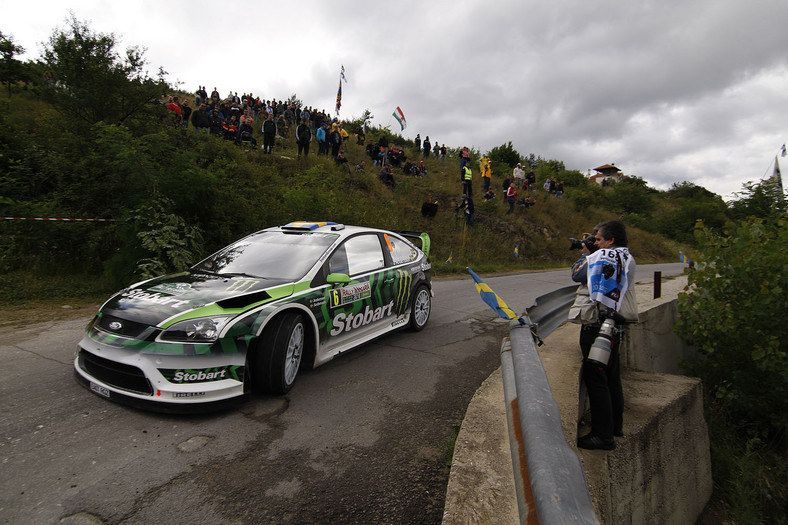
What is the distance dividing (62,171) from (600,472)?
10.5m

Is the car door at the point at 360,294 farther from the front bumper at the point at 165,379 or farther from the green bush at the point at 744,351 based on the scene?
the green bush at the point at 744,351

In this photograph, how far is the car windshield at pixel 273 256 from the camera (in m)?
4.53

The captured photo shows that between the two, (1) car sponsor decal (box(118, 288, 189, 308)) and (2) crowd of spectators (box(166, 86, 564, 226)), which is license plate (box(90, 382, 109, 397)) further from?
(2) crowd of spectators (box(166, 86, 564, 226))

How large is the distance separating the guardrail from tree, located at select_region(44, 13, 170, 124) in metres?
10.7

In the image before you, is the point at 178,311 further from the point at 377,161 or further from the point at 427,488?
the point at 377,161

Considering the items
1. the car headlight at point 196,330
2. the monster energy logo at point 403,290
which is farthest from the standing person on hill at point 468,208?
the car headlight at point 196,330

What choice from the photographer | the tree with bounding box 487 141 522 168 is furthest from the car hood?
the tree with bounding box 487 141 522 168

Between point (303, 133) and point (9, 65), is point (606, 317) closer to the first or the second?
point (303, 133)

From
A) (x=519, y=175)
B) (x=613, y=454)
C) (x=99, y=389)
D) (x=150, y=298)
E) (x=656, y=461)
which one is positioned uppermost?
(x=519, y=175)

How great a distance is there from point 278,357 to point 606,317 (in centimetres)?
276

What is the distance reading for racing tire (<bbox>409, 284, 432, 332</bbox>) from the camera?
638 centimetres

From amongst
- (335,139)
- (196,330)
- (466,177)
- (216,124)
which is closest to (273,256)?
(196,330)

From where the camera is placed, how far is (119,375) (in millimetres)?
3365

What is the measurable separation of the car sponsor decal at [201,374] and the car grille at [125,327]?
376 mm
